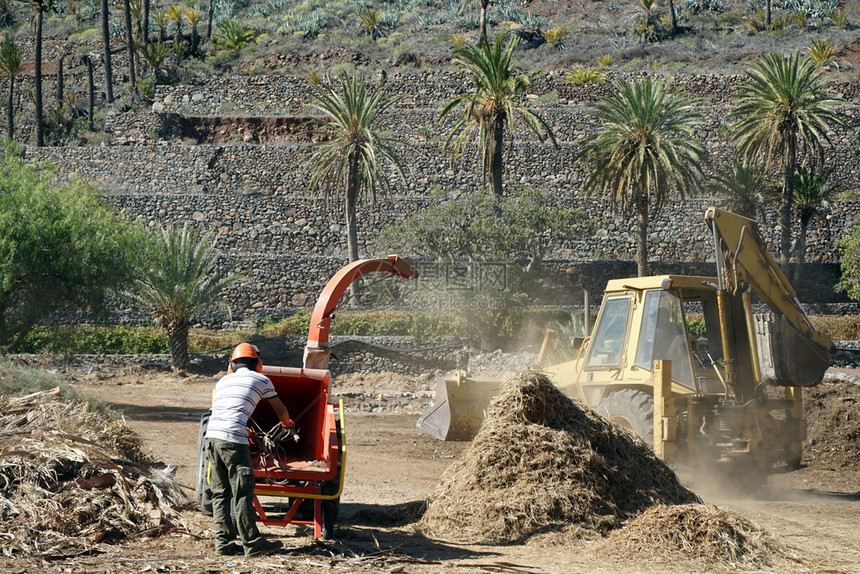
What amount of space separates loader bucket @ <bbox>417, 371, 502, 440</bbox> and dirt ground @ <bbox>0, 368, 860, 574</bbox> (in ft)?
2.17

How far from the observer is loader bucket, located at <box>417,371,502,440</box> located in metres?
13.9

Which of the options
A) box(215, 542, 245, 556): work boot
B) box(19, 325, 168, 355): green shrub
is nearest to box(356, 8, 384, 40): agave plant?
box(19, 325, 168, 355): green shrub

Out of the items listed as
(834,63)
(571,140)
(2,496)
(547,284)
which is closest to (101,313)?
(2,496)

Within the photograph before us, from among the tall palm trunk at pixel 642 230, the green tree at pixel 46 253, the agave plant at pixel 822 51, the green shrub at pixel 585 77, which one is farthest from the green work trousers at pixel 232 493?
the agave plant at pixel 822 51

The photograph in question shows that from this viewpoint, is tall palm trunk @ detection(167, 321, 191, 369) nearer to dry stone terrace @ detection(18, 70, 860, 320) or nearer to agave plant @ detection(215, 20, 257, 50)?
dry stone terrace @ detection(18, 70, 860, 320)

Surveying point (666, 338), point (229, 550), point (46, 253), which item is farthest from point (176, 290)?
point (229, 550)

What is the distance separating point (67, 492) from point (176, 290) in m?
20.8

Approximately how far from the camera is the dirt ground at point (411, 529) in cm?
760

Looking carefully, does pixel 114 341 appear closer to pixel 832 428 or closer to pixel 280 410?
pixel 832 428

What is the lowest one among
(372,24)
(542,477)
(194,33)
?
(542,477)

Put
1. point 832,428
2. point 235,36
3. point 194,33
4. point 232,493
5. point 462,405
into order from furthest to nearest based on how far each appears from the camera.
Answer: point 194,33 → point 235,36 → point 832,428 → point 462,405 → point 232,493

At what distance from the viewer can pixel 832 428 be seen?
15688 mm

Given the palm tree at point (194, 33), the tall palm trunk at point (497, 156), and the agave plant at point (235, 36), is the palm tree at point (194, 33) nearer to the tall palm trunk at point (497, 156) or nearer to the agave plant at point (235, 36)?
the agave plant at point (235, 36)

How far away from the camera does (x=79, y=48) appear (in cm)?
6462
